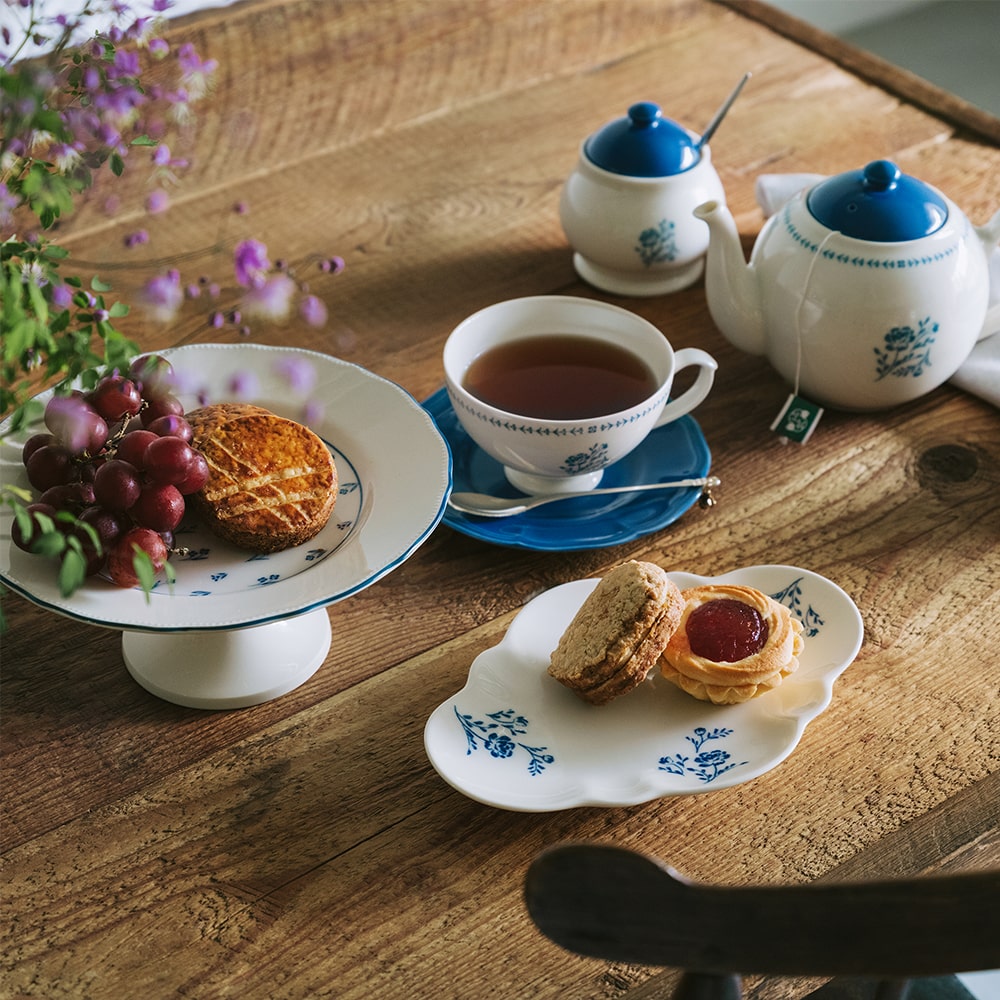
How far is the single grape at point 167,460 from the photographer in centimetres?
78

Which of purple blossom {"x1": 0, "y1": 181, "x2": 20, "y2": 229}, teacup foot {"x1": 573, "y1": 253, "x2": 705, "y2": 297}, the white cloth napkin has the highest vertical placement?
purple blossom {"x1": 0, "y1": 181, "x2": 20, "y2": 229}

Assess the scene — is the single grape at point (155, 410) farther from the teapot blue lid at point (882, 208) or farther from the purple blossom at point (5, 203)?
the teapot blue lid at point (882, 208)

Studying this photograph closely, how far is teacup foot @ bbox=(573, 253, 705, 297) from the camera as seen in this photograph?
1.30 m

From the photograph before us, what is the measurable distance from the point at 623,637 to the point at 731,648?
3.3 inches

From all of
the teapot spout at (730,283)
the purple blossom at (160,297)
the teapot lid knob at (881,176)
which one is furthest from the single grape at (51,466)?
the teapot lid knob at (881,176)

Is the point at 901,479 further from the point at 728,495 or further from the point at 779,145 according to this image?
the point at 779,145

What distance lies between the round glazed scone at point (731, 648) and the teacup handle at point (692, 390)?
263 millimetres

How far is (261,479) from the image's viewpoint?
0.85m

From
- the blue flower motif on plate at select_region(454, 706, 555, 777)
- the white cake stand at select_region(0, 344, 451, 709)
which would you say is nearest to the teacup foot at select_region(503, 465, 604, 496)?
the white cake stand at select_region(0, 344, 451, 709)

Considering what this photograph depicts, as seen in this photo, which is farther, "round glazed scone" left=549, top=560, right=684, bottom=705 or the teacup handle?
the teacup handle

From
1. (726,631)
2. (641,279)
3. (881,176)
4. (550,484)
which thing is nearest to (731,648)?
(726,631)

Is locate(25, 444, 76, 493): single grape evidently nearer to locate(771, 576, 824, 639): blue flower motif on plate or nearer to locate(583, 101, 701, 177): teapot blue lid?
locate(771, 576, 824, 639): blue flower motif on plate

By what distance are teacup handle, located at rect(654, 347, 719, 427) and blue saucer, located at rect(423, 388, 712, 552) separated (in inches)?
1.3

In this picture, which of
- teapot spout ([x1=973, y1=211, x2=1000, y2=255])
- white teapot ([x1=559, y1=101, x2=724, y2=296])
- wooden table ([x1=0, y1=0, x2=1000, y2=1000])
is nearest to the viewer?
wooden table ([x1=0, y1=0, x2=1000, y2=1000])
